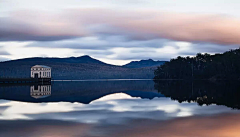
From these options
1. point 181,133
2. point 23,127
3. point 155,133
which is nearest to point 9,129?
point 23,127

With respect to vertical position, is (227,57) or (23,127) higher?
(227,57)

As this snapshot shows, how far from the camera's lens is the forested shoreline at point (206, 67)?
126 m

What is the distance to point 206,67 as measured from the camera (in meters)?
144

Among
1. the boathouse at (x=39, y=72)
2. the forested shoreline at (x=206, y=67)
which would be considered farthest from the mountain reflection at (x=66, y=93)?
the forested shoreline at (x=206, y=67)

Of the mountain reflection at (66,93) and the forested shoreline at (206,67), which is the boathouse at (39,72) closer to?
the mountain reflection at (66,93)

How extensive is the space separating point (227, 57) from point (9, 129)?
12509 cm

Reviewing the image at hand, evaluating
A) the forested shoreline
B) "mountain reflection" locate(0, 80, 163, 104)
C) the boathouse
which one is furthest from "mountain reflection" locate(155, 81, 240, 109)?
the forested shoreline

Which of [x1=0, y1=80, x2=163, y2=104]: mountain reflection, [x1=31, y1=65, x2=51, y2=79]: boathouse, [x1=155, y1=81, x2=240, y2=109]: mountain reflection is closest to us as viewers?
[x1=155, y1=81, x2=240, y2=109]: mountain reflection

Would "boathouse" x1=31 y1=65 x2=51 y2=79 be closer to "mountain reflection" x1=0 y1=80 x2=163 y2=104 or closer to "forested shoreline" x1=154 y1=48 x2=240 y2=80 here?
"mountain reflection" x1=0 y1=80 x2=163 y2=104

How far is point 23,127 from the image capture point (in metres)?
14.8

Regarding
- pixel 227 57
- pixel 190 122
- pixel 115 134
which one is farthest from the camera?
pixel 227 57

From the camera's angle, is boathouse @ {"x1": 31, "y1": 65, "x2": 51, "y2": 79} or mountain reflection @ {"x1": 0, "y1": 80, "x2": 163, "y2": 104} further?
boathouse @ {"x1": 31, "y1": 65, "x2": 51, "y2": 79}

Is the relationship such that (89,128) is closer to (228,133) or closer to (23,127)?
(23,127)

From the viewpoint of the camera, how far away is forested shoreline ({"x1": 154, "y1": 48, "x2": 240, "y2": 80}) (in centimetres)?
12556
